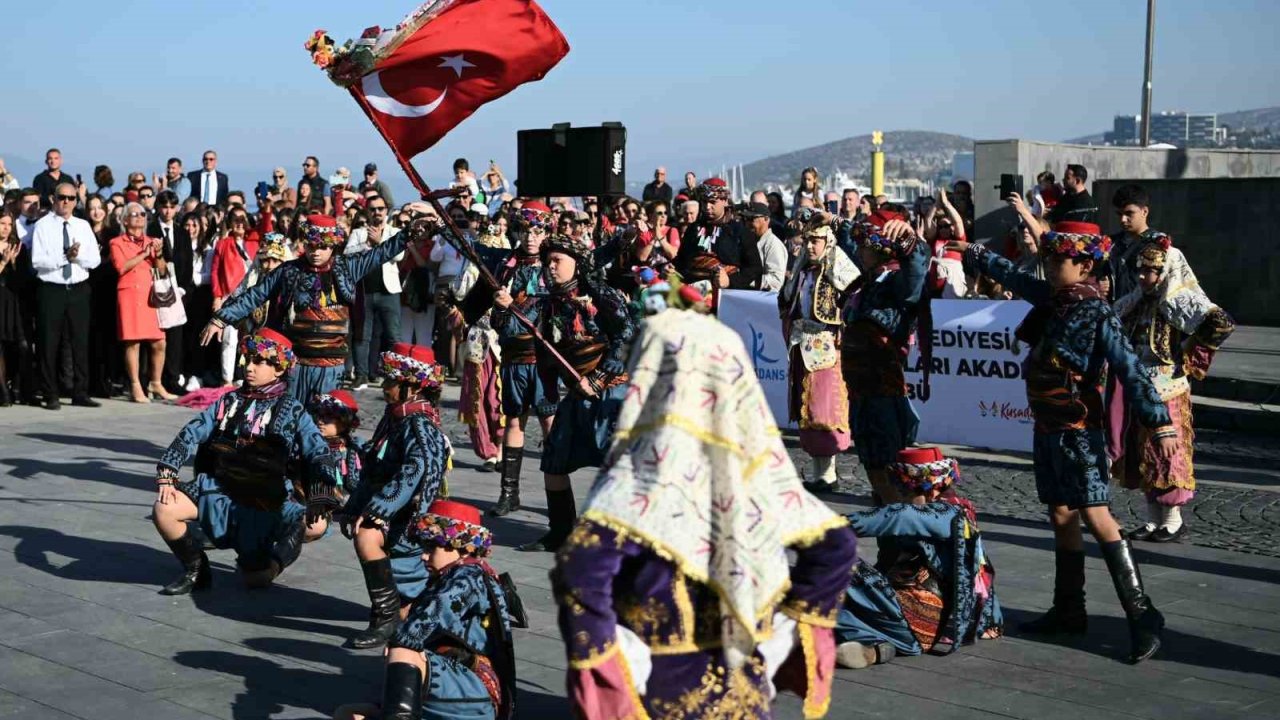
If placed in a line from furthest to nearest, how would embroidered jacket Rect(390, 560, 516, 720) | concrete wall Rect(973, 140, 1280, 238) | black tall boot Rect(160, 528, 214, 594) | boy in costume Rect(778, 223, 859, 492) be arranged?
concrete wall Rect(973, 140, 1280, 238)
boy in costume Rect(778, 223, 859, 492)
black tall boot Rect(160, 528, 214, 594)
embroidered jacket Rect(390, 560, 516, 720)

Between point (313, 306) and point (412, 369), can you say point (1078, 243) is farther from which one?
point (313, 306)

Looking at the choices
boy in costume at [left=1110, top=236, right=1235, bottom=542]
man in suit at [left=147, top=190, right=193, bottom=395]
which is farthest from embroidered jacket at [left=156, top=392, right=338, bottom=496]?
man in suit at [left=147, top=190, right=193, bottom=395]

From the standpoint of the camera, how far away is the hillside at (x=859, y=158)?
16250cm

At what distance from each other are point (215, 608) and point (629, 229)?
4374 millimetres

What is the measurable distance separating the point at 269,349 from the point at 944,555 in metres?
3.78

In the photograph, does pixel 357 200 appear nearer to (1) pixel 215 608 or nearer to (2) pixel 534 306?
(2) pixel 534 306

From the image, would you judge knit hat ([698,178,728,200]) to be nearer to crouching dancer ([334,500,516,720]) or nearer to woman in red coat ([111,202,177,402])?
woman in red coat ([111,202,177,402])

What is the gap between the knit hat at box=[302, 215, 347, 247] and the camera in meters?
10.5

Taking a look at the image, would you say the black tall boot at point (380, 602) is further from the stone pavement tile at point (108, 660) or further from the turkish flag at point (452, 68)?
the turkish flag at point (452, 68)

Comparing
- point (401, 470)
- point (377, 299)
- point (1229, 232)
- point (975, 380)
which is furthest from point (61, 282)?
point (1229, 232)

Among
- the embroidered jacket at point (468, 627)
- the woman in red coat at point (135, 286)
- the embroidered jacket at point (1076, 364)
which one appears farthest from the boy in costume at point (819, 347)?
the woman in red coat at point (135, 286)

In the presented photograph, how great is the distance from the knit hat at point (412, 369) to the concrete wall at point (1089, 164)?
12589mm

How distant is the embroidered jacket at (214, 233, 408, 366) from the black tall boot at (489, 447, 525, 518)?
132 cm

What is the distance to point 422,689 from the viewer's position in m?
5.99
